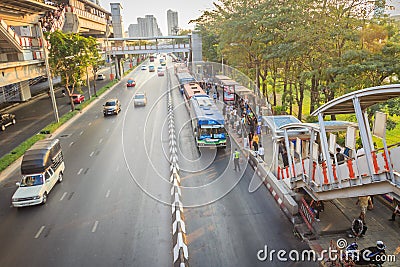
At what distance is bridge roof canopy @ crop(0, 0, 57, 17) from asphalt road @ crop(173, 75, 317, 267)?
25446mm

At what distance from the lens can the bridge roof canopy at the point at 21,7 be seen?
33000 mm

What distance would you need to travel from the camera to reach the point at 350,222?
1303 cm

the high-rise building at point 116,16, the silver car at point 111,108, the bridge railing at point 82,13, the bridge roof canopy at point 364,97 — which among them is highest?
the high-rise building at point 116,16

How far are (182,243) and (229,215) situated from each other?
2993 mm

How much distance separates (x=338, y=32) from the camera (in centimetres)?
2064

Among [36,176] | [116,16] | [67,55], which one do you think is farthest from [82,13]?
[36,176]

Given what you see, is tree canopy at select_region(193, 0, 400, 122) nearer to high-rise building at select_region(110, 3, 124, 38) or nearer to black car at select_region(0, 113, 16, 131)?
black car at select_region(0, 113, 16, 131)

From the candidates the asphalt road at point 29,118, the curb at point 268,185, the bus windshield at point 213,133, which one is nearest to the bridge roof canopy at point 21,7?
the asphalt road at point 29,118

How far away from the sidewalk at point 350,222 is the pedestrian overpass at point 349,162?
1.37 meters

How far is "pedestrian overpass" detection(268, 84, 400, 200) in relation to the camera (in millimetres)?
8570

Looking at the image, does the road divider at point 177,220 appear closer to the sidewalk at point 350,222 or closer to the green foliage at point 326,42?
the sidewalk at point 350,222

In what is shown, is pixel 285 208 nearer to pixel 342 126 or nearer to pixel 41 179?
pixel 342 126

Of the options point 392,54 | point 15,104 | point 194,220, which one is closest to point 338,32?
point 392,54

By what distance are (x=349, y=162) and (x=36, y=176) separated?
14.3 meters
